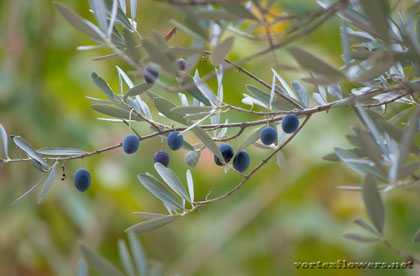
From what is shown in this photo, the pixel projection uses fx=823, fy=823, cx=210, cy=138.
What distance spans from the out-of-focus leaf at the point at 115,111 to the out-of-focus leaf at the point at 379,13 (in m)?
0.24

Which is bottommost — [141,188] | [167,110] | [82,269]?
[141,188]

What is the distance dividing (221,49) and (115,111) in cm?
18

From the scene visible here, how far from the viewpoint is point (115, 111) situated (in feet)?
2.06

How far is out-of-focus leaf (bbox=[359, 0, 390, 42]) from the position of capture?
41 centimetres

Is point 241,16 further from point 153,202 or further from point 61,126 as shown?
point 153,202

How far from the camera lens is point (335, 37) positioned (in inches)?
87.0

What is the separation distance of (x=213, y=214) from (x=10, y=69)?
2.34ft

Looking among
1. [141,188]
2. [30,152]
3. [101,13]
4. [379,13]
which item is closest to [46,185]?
[30,152]

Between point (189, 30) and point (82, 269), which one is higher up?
point (189, 30)

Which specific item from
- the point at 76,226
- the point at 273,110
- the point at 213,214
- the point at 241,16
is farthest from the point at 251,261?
the point at 241,16

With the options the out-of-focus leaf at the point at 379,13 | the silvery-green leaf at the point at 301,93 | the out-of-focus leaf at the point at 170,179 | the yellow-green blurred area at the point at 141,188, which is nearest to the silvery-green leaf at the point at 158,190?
the out-of-focus leaf at the point at 170,179

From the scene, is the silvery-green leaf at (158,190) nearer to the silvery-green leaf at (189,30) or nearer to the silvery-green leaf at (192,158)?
the silvery-green leaf at (192,158)

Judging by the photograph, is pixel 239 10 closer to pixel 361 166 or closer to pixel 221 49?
pixel 221 49

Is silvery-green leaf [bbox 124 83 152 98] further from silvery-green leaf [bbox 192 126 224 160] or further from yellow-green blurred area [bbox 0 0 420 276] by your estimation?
yellow-green blurred area [bbox 0 0 420 276]
